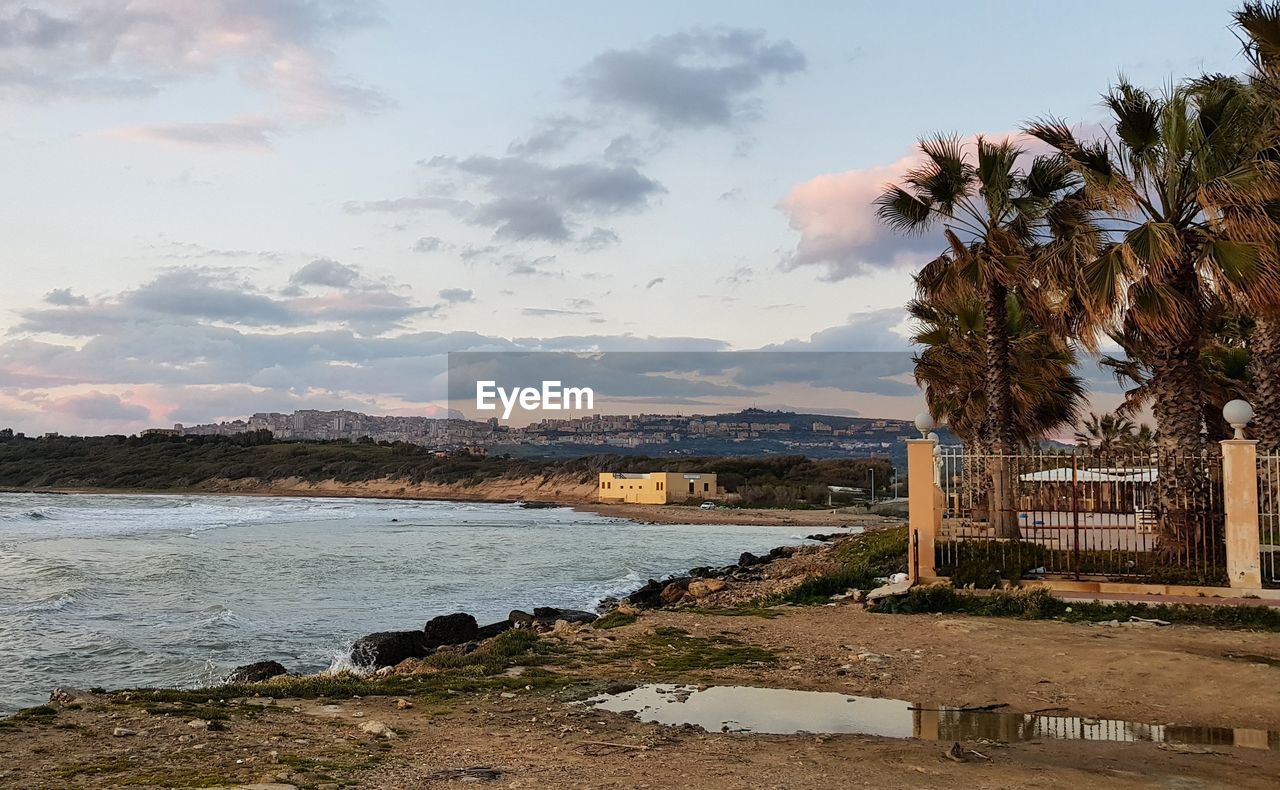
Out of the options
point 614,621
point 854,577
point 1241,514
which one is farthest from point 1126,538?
point 614,621

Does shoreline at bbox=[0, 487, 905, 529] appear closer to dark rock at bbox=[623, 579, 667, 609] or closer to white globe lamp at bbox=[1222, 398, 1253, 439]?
dark rock at bbox=[623, 579, 667, 609]

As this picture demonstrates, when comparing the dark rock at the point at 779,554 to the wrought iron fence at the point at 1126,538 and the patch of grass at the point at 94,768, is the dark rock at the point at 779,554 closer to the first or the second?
the wrought iron fence at the point at 1126,538

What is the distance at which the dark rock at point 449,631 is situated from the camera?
15719 millimetres

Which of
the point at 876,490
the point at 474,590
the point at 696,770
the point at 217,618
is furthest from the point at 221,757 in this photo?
the point at 876,490

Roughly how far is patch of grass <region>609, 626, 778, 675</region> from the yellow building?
270ft

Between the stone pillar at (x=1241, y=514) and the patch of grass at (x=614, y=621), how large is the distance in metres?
8.91

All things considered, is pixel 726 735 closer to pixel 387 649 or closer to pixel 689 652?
pixel 689 652

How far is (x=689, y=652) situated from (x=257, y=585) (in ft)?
63.7

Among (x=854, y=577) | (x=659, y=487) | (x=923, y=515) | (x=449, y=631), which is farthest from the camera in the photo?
(x=659, y=487)

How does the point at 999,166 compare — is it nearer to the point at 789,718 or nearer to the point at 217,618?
the point at 789,718

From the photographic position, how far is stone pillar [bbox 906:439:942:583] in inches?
591

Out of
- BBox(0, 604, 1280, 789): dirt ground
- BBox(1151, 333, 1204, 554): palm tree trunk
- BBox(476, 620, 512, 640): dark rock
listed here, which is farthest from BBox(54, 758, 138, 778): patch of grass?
BBox(1151, 333, 1204, 554): palm tree trunk

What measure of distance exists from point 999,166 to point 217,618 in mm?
19097

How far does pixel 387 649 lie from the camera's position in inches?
555
